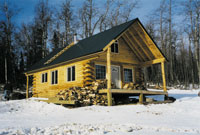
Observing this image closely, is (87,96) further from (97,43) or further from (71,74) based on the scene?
(97,43)

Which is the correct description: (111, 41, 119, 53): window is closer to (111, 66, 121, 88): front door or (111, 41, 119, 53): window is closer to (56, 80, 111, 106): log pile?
(111, 66, 121, 88): front door

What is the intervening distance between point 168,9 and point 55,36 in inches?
779

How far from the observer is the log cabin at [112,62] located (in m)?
13.5

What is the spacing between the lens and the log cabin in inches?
533

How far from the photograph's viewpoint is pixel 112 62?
15211 millimetres

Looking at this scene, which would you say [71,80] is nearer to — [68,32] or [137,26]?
[137,26]

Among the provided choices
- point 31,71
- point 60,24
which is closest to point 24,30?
point 60,24

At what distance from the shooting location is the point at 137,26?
13867mm

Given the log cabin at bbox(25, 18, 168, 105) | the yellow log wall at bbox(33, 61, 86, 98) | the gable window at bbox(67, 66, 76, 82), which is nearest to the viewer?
the log cabin at bbox(25, 18, 168, 105)

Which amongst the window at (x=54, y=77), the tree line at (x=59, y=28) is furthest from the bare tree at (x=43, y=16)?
the window at (x=54, y=77)

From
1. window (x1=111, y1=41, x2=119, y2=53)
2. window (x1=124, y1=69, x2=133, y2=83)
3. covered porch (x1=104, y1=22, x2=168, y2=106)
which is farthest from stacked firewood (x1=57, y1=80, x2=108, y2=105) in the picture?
window (x1=124, y1=69, x2=133, y2=83)

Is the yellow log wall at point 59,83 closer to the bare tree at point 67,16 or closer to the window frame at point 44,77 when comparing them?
the window frame at point 44,77

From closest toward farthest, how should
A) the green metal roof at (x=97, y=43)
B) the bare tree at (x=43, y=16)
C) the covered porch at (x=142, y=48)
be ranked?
the green metal roof at (x=97, y=43)
the covered porch at (x=142, y=48)
the bare tree at (x=43, y=16)

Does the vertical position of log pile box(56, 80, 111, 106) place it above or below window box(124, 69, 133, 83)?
below
